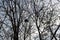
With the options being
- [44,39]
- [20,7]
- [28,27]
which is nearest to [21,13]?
[20,7]

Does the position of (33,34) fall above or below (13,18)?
below

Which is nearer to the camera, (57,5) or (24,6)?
(57,5)

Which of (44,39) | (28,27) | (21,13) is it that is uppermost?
(21,13)

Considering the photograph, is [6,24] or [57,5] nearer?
[57,5]

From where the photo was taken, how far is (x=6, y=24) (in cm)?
250

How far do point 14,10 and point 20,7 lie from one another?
0.11 m

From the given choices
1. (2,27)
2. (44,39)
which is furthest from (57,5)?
(2,27)

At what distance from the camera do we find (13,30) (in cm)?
251

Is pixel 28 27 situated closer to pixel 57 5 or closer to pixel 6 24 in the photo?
pixel 6 24

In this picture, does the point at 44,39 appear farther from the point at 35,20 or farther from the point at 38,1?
the point at 38,1

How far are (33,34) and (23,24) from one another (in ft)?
0.78

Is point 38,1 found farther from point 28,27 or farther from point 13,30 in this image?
point 13,30

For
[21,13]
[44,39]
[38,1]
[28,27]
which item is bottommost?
[44,39]

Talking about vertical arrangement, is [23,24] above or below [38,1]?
below
